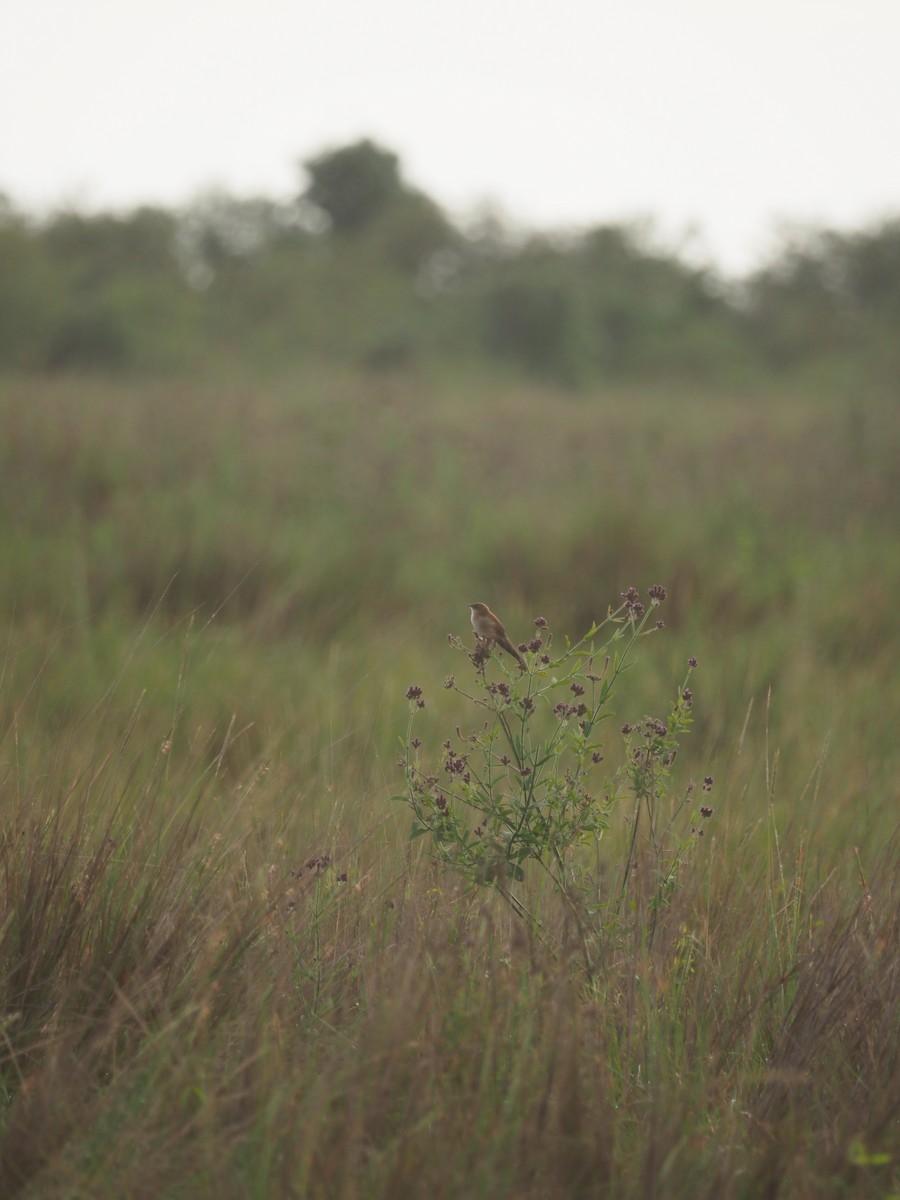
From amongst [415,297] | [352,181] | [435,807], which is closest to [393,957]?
[435,807]

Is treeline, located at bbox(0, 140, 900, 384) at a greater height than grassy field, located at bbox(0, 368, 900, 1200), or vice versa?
treeline, located at bbox(0, 140, 900, 384)

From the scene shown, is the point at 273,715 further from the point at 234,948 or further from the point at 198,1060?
the point at 198,1060

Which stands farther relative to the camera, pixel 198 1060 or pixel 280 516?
pixel 280 516

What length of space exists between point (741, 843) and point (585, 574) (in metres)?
3.95

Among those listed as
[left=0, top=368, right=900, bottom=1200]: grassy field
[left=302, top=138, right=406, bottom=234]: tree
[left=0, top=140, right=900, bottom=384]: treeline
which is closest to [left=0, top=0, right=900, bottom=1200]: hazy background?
[left=0, top=368, right=900, bottom=1200]: grassy field

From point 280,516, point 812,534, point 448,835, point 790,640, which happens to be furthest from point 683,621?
point 448,835

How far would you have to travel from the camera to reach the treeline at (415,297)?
19.6 m

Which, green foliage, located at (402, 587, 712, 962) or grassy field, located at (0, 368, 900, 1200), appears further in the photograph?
green foliage, located at (402, 587, 712, 962)

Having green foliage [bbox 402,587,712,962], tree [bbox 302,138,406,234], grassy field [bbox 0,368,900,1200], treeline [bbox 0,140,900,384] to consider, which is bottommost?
grassy field [bbox 0,368,900,1200]

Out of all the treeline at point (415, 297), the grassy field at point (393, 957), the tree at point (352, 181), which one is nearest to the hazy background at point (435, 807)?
the grassy field at point (393, 957)

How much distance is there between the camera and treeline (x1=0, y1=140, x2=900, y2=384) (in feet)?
64.3

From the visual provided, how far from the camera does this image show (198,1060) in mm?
1792

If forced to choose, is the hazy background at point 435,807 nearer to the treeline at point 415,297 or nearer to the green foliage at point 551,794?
the green foliage at point 551,794

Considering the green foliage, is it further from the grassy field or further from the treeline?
the treeline
